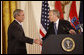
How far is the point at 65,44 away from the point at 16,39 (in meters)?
1.29

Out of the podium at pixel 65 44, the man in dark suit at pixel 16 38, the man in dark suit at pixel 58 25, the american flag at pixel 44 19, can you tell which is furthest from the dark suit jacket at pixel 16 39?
the american flag at pixel 44 19

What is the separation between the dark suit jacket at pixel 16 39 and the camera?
10.1ft

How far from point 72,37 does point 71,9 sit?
3.89 meters

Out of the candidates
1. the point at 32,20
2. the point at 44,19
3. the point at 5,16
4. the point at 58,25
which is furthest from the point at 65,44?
the point at 32,20

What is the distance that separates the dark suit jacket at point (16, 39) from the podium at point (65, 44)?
3.42ft

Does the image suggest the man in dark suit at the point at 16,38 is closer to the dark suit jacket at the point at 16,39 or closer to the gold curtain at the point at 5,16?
the dark suit jacket at the point at 16,39

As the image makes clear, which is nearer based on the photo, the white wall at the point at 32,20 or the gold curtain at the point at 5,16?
the gold curtain at the point at 5,16

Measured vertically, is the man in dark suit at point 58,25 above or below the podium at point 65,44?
above

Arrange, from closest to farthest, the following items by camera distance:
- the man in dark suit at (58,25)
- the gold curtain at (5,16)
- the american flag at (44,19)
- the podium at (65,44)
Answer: the podium at (65,44) < the man in dark suit at (58,25) < the gold curtain at (5,16) < the american flag at (44,19)

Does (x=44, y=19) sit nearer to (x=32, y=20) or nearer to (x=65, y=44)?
(x=32, y=20)

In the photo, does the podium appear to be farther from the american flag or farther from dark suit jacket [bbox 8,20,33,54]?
the american flag

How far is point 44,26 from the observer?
5.47 meters

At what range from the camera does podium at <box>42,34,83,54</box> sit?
6.98 feet

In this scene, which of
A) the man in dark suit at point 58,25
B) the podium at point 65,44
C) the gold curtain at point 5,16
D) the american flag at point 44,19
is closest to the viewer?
the podium at point 65,44
